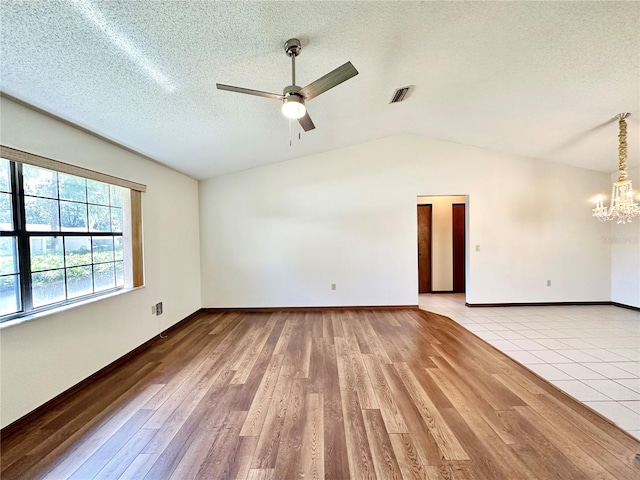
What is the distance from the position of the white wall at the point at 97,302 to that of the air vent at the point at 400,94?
3.23 m

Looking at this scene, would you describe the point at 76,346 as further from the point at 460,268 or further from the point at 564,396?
the point at 460,268

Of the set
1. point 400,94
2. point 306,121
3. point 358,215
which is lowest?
point 358,215

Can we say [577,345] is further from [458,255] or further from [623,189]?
[458,255]

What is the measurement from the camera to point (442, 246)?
615 cm

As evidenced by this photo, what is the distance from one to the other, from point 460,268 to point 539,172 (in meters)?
2.54

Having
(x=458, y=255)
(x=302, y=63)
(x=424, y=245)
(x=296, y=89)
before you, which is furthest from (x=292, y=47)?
(x=458, y=255)

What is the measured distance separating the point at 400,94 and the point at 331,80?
1.71m

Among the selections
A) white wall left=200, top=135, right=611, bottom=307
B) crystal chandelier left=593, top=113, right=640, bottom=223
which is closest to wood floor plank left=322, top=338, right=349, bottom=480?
white wall left=200, top=135, right=611, bottom=307

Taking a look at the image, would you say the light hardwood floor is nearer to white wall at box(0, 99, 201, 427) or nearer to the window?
white wall at box(0, 99, 201, 427)

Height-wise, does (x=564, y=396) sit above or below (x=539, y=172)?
below

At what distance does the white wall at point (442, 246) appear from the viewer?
20.0ft

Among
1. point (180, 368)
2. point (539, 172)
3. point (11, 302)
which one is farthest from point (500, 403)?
point (539, 172)

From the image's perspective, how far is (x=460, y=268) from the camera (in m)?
6.17

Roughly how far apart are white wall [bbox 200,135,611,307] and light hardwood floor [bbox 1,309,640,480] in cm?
175
